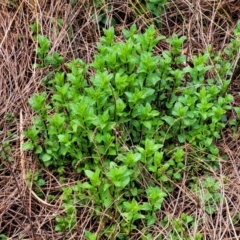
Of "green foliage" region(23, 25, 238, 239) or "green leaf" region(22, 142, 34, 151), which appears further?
"green leaf" region(22, 142, 34, 151)

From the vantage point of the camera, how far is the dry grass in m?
2.78

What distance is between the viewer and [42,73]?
3.31 meters

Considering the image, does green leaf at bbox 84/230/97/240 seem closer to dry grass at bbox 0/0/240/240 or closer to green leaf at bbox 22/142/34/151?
dry grass at bbox 0/0/240/240

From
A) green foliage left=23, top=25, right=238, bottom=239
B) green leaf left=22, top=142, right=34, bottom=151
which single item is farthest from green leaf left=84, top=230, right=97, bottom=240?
green leaf left=22, top=142, right=34, bottom=151

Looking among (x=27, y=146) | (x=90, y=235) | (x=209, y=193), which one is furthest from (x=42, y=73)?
(x=209, y=193)

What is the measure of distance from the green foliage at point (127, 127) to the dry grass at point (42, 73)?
0.25 feet

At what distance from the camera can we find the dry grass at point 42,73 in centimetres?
278

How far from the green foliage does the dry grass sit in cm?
8

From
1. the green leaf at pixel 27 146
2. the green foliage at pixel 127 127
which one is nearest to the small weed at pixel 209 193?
the green foliage at pixel 127 127

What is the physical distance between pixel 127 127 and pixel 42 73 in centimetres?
66

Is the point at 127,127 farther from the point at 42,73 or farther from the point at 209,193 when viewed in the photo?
the point at 42,73

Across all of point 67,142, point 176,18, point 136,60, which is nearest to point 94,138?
point 67,142

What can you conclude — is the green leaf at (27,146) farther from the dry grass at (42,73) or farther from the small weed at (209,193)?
the small weed at (209,193)

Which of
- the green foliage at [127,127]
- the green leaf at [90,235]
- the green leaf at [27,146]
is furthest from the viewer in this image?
the green leaf at [27,146]
